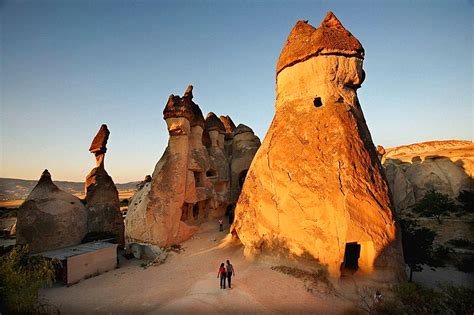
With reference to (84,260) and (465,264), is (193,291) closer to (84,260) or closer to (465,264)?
(84,260)

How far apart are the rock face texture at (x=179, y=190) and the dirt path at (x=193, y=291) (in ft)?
6.02

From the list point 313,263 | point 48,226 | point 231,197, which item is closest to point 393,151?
point 231,197

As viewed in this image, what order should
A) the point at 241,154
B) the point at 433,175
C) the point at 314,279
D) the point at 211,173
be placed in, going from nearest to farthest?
the point at 314,279, the point at 211,173, the point at 241,154, the point at 433,175

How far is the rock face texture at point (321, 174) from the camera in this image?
26.9 feet

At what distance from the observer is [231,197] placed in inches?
717

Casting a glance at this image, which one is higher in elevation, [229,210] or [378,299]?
[229,210]

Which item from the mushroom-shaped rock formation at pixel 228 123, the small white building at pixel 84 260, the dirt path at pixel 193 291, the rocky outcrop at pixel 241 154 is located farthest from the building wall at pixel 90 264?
the mushroom-shaped rock formation at pixel 228 123

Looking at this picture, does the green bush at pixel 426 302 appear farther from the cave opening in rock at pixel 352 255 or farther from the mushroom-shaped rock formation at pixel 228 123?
the mushroom-shaped rock formation at pixel 228 123

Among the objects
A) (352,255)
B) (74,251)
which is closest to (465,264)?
(352,255)

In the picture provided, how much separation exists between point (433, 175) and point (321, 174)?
23.8 meters

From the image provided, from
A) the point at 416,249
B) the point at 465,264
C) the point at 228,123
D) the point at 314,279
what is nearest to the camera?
the point at 314,279

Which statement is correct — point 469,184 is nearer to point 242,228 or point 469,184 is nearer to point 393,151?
point 393,151

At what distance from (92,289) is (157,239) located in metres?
3.64

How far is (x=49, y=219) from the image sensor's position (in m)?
13.6
